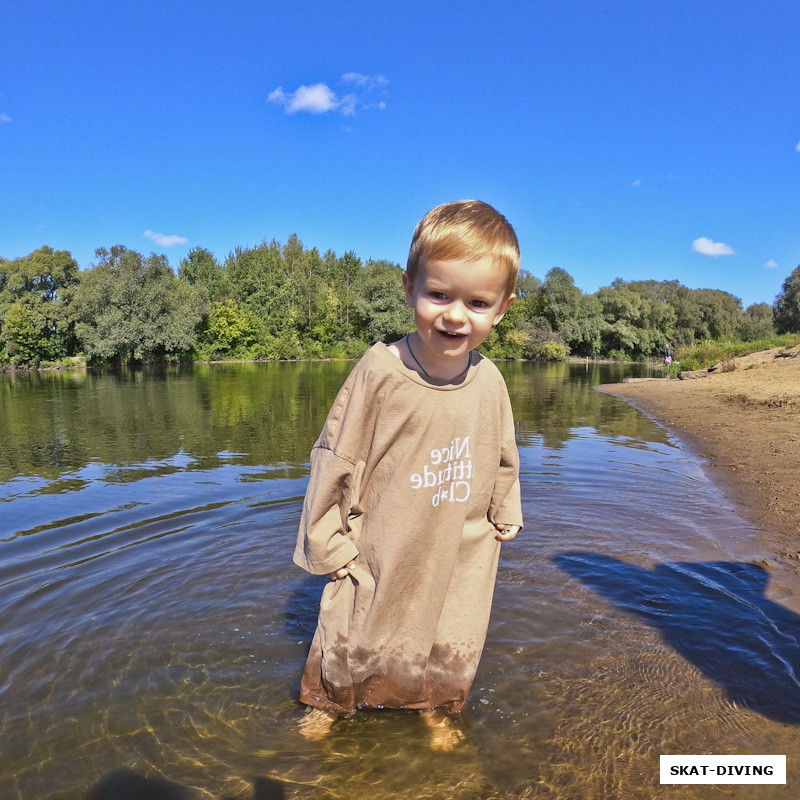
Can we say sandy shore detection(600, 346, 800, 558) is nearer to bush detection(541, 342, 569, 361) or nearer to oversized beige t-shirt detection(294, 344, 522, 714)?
oversized beige t-shirt detection(294, 344, 522, 714)

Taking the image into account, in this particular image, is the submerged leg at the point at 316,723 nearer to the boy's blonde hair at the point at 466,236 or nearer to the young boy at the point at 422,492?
the young boy at the point at 422,492

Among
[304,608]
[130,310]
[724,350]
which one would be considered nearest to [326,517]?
[304,608]

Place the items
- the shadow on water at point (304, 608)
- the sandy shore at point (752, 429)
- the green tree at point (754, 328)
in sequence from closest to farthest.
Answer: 1. the shadow on water at point (304, 608)
2. the sandy shore at point (752, 429)
3. the green tree at point (754, 328)

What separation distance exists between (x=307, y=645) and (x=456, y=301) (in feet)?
8.16

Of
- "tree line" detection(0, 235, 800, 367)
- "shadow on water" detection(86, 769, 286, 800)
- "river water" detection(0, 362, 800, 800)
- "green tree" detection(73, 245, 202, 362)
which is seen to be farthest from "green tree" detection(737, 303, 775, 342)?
"shadow on water" detection(86, 769, 286, 800)

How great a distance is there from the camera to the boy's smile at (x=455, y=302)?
2.17 m

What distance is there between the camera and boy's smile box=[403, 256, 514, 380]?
2166mm

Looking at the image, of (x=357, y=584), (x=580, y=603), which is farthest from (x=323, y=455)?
(x=580, y=603)

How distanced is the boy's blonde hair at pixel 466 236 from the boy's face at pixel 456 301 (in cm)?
3

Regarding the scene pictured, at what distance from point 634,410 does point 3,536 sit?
1593 cm

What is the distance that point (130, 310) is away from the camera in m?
47.3

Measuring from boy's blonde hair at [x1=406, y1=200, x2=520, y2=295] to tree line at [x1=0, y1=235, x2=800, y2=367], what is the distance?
47959 millimetres

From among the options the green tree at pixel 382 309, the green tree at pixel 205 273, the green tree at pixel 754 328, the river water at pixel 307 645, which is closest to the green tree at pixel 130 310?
the green tree at pixel 205 273

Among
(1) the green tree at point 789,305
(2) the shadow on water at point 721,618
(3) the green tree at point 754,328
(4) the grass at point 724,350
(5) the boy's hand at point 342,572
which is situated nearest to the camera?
(5) the boy's hand at point 342,572
